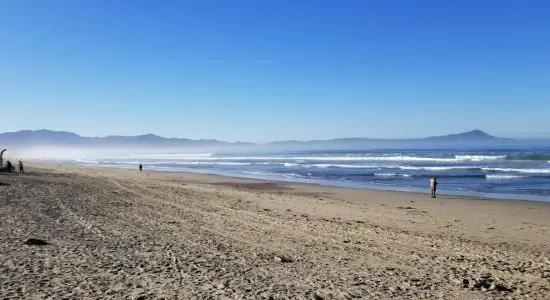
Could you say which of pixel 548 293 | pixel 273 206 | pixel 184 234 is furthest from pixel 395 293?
pixel 273 206

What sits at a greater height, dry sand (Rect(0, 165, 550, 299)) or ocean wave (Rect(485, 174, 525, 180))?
dry sand (Rect(0, 165, 550, 299))

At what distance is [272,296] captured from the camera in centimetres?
609

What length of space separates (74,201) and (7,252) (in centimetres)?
830

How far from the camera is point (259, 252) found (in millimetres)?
8766

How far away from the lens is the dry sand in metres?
6.38

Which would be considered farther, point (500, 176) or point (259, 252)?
point (500, 176)

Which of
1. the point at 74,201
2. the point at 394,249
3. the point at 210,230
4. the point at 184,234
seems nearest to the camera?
the point at 394,249

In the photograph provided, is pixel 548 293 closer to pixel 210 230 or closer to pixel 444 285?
pixel 444 285

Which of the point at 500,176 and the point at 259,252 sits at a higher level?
the point at 259,252

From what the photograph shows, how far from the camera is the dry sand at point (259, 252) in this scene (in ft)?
20.9

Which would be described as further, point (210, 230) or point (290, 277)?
point (210, 230)

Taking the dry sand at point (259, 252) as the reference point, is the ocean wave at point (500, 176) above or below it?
below

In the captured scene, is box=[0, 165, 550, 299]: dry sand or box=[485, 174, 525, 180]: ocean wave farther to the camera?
box=[485, 174, 525, 180]: ocean wave

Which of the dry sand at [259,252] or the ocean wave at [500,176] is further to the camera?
the ocean wave at [500,176]
